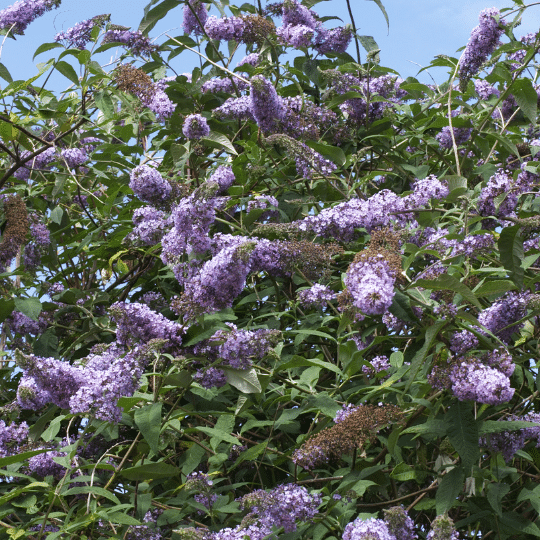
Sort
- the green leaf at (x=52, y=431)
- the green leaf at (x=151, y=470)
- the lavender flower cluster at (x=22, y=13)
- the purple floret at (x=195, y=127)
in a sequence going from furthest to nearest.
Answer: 1. the lavender flower cluster at (x=22, y=13)
2. the purple floret at (x=195, y=127)
3. the green leaf at (x=52, y=431)
4. the green leaf at (x=151, y=470)

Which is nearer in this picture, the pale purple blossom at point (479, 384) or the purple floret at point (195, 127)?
the pale purple blossom at point (479, 384)

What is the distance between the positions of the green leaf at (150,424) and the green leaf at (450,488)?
4.08 ft

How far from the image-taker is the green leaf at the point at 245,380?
3.07 m

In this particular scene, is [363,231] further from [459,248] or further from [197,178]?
[197,178]

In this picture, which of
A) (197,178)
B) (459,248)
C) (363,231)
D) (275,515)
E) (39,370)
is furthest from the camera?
(197,178)

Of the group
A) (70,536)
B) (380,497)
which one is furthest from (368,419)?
(70,536)

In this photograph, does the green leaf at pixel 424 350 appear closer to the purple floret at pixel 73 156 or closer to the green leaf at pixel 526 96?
the green leaf at pixel 526 96

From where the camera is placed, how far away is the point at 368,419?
2.98 metres

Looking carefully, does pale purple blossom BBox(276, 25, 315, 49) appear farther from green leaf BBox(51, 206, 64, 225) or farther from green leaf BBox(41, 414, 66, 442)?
green leaf BBox(41, 414, 66, 442)

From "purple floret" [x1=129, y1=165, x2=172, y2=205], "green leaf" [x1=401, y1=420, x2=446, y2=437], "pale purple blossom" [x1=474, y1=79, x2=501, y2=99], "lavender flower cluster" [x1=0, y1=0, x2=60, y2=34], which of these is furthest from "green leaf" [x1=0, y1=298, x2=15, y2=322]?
"pale purple blossom" [x1=474, y1=79, x2=501, y2=99]

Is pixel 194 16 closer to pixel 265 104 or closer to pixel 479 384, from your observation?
pixel 265 104

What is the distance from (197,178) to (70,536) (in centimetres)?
266

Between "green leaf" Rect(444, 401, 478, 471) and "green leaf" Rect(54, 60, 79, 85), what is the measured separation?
3538mm

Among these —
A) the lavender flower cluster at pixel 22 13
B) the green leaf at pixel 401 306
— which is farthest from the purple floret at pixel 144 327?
the lavender flower cluster at pixel 22 13
